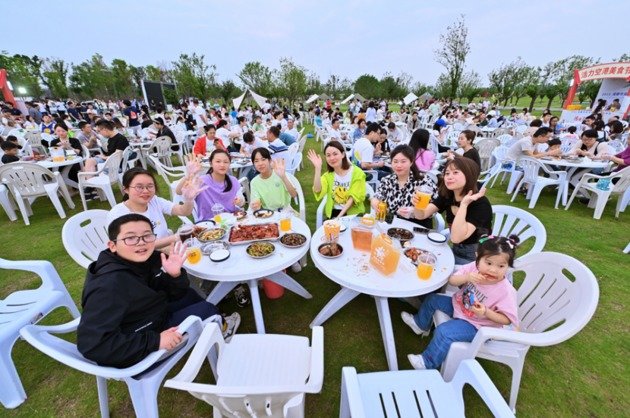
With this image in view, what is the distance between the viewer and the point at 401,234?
276 centimetres

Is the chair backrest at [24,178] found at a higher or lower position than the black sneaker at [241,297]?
higher

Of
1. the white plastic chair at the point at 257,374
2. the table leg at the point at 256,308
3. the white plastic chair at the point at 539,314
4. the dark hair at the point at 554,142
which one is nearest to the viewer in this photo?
the white plastic chair at the point at 257,374

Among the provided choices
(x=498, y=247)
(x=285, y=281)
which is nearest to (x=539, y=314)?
(x=498, y=247)

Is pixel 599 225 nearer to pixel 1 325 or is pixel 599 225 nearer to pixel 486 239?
pixel 486 239

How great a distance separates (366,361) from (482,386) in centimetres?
141

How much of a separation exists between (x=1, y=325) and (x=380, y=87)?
54.7 metres

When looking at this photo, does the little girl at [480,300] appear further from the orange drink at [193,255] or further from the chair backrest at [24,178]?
the chair backrest at [24,178]

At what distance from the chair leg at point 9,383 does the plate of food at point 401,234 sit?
347 cm

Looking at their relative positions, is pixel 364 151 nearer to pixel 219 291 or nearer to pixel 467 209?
pixel 467 209

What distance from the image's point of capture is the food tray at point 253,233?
2.61 metres

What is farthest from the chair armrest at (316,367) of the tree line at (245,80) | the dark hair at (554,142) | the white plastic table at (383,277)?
the tree line at (245,80)

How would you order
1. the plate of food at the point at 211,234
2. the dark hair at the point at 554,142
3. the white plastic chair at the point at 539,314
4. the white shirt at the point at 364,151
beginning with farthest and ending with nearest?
1. the dark hair at the point at 554,142
2. the white shirt at the point at 364,151
3. the plate of food at the point at 211,234
4. the white plastic chair at the point at 539,314

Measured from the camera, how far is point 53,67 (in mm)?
36375

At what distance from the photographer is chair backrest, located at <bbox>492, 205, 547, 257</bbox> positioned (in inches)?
102
